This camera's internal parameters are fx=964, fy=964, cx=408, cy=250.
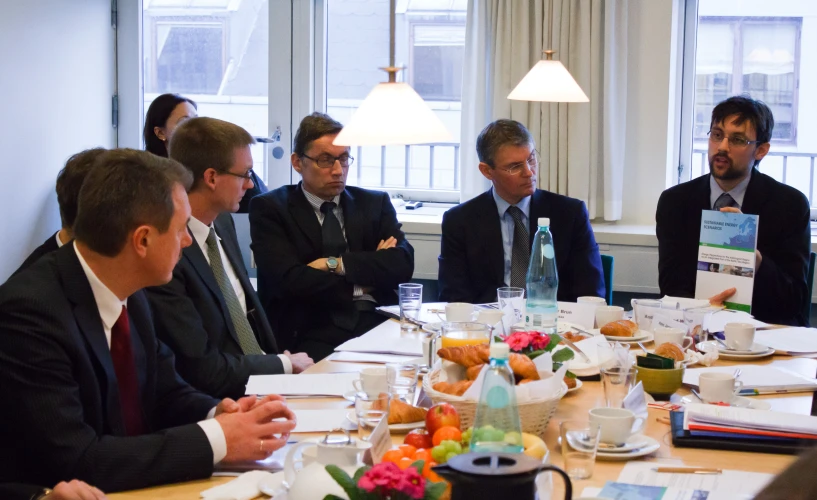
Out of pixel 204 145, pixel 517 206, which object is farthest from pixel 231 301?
pixel 517 206

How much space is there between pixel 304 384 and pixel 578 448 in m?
0.95

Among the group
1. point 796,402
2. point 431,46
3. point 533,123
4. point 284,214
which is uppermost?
point 431,46

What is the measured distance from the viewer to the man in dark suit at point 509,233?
12.5 ft

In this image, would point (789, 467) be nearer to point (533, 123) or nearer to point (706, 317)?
point (706, 317)

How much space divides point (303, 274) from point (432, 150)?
2.00 m

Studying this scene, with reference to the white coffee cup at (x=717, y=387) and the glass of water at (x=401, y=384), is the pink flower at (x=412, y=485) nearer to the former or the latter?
the glass of water at (x=401, y=384)

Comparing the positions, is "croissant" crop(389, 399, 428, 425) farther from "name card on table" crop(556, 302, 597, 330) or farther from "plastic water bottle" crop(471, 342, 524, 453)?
"name card on table" crop(556, 302, 597, 330)

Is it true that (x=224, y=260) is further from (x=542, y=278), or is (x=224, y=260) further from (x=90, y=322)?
(x=90, y=322)

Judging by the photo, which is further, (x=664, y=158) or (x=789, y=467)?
(x=664, y=158)

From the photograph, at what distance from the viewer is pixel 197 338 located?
8.79 ft

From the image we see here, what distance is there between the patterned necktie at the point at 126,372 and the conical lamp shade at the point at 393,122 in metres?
0.80

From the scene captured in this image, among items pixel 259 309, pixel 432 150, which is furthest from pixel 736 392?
pixel 432 150

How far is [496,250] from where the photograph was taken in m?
3.84

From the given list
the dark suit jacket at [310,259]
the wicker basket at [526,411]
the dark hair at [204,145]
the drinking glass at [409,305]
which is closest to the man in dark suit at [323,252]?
the dark suit jacket at [310,259]
